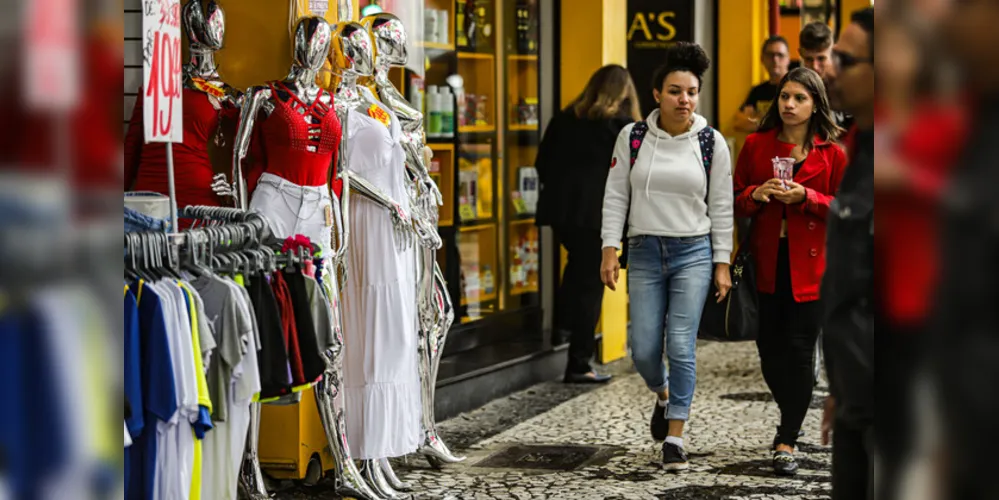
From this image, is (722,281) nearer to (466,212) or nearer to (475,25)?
(466,212)

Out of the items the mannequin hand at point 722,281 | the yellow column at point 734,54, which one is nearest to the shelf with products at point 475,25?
the mannequin hand at point 722,281

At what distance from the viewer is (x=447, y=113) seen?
839 cm

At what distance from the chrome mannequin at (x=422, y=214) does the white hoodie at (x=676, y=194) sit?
0.81 meters

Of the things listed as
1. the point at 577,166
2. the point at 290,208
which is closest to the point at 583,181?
the point at 577,166

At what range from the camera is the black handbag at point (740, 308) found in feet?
18.8

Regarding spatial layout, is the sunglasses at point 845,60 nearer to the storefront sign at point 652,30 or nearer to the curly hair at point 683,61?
the curly hair at point 683,61

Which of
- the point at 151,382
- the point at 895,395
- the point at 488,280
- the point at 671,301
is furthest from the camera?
the point at 488,280

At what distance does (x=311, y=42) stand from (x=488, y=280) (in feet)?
13.6

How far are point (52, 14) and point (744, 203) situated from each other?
473 centimetres

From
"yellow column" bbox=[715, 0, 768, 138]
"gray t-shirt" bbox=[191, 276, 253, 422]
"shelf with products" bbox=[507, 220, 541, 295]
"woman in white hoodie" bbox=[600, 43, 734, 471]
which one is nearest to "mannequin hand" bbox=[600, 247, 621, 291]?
"woman in white hoodie" bbox=[600, 43, 734, 471]

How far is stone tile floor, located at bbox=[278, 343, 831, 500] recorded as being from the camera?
5531mm

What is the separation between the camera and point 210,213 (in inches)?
180

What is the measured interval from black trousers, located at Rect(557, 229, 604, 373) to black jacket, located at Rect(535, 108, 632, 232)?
0.09 meters

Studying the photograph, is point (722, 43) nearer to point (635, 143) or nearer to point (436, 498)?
point (635, 143)
